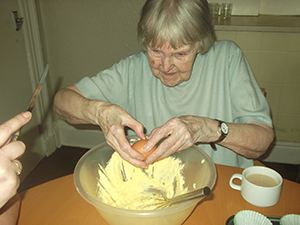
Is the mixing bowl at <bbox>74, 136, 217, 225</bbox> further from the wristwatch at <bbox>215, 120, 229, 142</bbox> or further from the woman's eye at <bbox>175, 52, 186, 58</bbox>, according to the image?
the woman's eye at <bbox>175, 52, 186, 58</bbox>

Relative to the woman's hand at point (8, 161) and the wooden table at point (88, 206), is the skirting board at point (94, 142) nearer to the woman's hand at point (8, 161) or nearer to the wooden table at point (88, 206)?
the wooden table at point (88, 206)

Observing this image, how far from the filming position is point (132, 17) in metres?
2.20

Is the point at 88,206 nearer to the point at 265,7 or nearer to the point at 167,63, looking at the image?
the point at 167,63

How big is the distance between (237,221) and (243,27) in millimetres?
1612

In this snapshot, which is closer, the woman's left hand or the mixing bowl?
the mixing bowl

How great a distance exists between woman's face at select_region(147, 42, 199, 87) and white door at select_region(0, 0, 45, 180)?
4.28 feet

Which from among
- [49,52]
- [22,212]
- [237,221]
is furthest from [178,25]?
[49,52]

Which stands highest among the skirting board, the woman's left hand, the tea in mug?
the woman's left hand

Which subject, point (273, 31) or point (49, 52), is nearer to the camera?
point (273, 31)

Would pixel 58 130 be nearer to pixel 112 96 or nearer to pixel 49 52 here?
pixel 49 52

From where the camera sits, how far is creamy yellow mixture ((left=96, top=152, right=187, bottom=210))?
0.93 m

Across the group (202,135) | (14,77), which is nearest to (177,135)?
(202,135)

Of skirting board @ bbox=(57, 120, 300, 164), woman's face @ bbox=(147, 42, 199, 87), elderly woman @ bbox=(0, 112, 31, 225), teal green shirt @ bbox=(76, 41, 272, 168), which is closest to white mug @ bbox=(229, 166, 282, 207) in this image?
teal green shirt @ bbox=(76, 41, 272, 168)

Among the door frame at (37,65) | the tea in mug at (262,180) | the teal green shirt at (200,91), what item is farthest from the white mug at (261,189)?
the door frame at (37,65)
